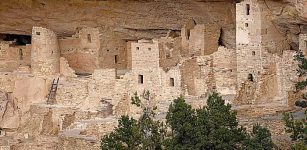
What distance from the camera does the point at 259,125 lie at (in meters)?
20.0

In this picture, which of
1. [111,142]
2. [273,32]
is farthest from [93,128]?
[273,32]

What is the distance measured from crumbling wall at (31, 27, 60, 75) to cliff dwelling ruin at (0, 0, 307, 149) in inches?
1.0

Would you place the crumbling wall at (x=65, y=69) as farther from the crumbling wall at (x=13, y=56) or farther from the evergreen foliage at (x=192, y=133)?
the evergreen foliage at (x=192, y=133)

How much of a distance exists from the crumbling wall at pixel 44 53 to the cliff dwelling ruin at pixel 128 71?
0.03 meters

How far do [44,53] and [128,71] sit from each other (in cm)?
229

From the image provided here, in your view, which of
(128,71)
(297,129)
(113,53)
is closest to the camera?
(297,129)

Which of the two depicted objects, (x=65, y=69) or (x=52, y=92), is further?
(x=65, y=69)

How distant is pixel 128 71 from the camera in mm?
26922

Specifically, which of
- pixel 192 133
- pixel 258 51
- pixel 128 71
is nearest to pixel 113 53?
pixel 128 71

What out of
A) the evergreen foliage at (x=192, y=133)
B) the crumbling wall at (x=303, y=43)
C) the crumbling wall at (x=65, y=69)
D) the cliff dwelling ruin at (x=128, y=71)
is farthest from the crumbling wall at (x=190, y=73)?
the evergreen foliage at (x=192, y=133)

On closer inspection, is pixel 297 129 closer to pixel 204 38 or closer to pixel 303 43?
pixel 303 43

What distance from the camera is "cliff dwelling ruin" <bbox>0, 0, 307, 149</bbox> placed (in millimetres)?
24203

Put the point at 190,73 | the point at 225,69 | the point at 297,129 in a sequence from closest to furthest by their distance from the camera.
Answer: the point at 297,129 < the point at 225,69 < the point at 190,73

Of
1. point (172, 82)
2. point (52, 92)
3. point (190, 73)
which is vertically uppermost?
point (190, 73)
